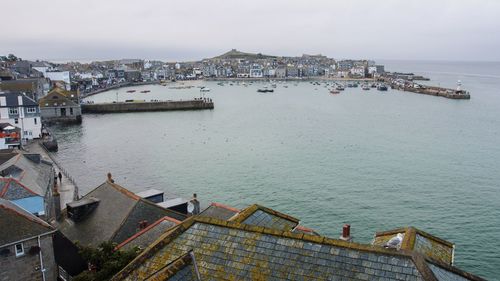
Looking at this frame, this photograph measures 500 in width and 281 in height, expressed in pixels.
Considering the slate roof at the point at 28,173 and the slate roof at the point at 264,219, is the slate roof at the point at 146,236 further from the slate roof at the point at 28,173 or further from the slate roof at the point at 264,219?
the slate roof at the point at 28,173

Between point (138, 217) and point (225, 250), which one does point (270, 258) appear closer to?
point (225, 250)

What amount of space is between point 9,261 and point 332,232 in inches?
710

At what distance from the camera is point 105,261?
45.2ft

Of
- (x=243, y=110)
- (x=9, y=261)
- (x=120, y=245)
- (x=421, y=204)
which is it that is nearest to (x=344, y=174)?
(x=421, y=204)

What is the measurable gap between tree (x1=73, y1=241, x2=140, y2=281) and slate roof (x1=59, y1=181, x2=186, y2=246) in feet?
11.1

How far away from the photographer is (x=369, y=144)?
52500 millimetres

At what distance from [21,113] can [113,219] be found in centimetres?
3789

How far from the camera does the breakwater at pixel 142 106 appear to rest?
87625 mm

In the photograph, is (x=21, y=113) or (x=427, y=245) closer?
(x=427, y=245)

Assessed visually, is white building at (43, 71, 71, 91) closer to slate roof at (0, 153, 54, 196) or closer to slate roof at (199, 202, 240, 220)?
slate roof at (0, 153, 54, 196)

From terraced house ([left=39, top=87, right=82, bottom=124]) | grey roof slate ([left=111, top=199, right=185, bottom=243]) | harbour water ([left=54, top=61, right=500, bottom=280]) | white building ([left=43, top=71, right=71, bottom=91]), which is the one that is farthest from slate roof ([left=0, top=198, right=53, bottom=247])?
white building ([left=43, top=71, right=71, bottom=91])

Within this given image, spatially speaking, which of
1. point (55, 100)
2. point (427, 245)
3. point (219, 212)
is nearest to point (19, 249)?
point (219, 212)

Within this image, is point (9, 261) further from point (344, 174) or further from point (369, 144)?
point (369, 144)

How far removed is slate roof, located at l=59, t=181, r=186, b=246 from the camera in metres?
18.2
